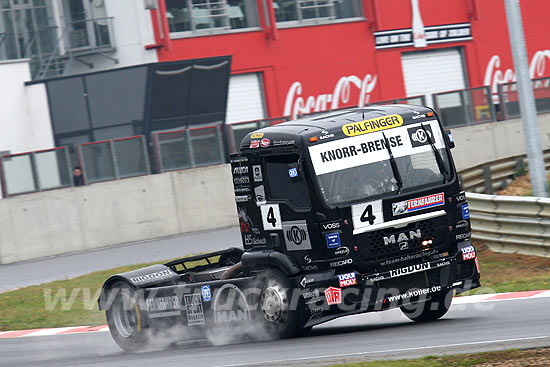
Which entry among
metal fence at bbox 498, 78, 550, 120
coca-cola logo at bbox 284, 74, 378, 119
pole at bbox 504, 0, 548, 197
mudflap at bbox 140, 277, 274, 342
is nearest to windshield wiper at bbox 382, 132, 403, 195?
mudflap at bbox 140, 277, 274, 342

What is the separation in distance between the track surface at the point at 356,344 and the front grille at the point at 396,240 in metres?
0.82

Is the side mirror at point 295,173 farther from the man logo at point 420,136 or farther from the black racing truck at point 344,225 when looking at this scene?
the man logo at point 420,136

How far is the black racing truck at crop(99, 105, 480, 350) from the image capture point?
9.58m

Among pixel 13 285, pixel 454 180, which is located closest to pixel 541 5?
pixel 13 285

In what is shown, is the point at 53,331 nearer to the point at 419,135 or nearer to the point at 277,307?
the point at 277,307

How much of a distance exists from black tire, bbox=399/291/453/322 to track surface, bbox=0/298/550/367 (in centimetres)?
13

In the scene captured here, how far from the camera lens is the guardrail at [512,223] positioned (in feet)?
46.2

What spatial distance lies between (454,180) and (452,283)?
1.09 metres

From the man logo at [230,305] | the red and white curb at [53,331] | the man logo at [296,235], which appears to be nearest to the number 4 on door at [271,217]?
the man logo at [296,235]

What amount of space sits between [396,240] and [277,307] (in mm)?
1415

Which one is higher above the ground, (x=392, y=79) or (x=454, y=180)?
(x=392, y=79)

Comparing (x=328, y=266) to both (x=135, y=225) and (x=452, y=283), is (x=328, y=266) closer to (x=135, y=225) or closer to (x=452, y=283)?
(x=452, y=283)

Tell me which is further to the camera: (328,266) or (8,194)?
(8,194)

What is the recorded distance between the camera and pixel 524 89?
1570 centimetres
